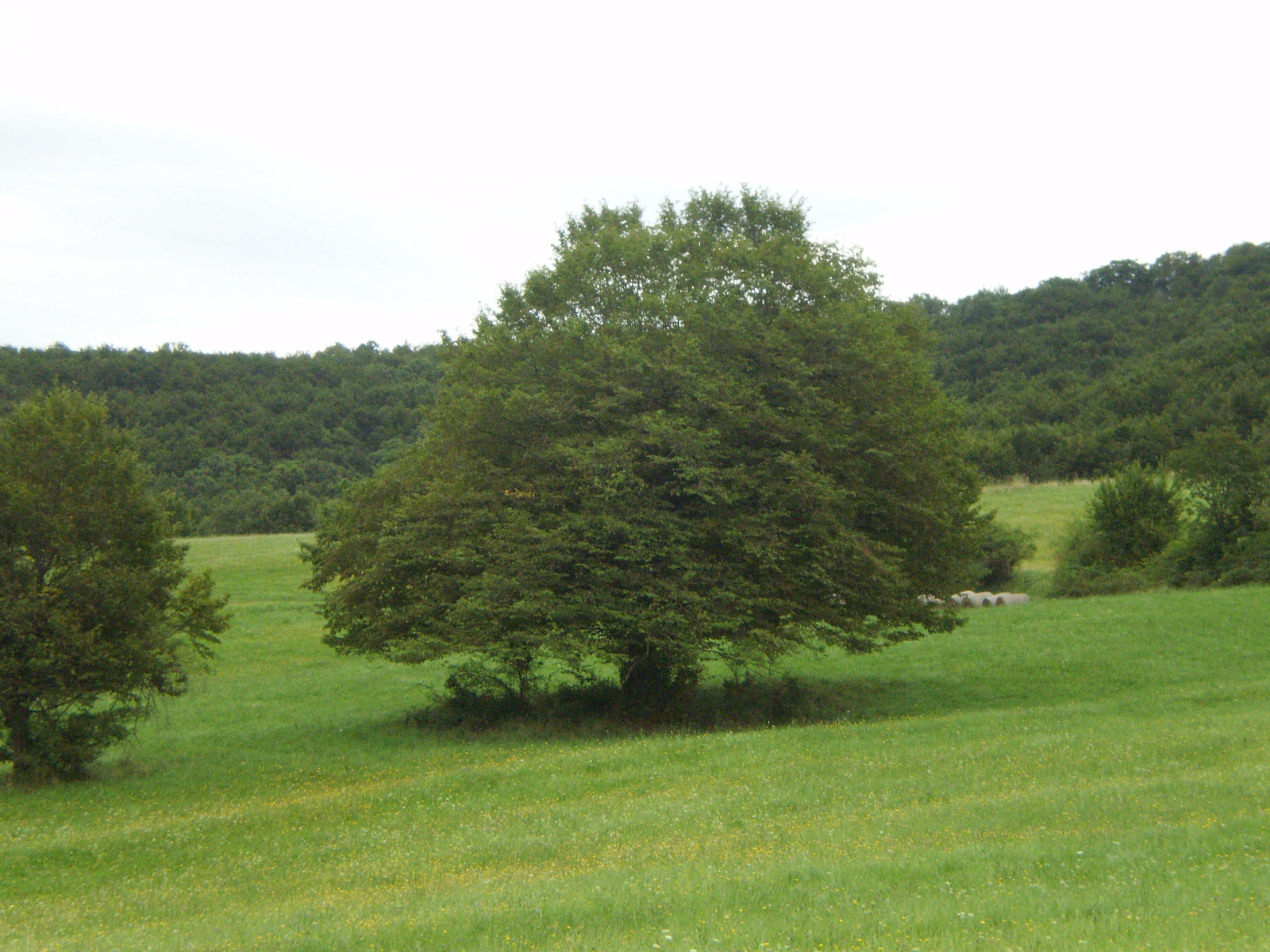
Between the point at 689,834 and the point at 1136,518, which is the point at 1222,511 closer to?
the point at 1136,518

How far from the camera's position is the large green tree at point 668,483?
21.2 metres

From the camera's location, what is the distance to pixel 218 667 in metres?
35.4

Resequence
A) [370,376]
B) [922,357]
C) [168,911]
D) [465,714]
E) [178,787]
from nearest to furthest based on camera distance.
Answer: [168,911] → [178,787] → [465,714] → [922,357] → [370,376]

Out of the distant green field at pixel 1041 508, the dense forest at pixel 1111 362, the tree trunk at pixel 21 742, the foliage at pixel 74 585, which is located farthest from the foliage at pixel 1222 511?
the tree trunk at pixel 21 742

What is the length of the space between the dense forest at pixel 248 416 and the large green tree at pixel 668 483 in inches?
2482

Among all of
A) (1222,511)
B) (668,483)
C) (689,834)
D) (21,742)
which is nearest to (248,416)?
(1222,511)

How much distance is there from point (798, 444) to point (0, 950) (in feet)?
54.6

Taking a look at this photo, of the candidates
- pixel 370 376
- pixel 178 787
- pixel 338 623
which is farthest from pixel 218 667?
pixel 370 376

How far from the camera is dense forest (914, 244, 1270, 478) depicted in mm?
71750

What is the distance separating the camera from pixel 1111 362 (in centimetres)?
9175

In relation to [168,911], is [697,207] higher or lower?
higher

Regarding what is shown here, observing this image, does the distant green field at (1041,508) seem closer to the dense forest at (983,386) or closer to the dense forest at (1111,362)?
the dense forest at (1111,362)

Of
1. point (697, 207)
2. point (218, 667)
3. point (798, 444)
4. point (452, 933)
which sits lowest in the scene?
point (218, 667)

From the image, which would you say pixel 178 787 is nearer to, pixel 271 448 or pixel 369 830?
pixel 369 830
